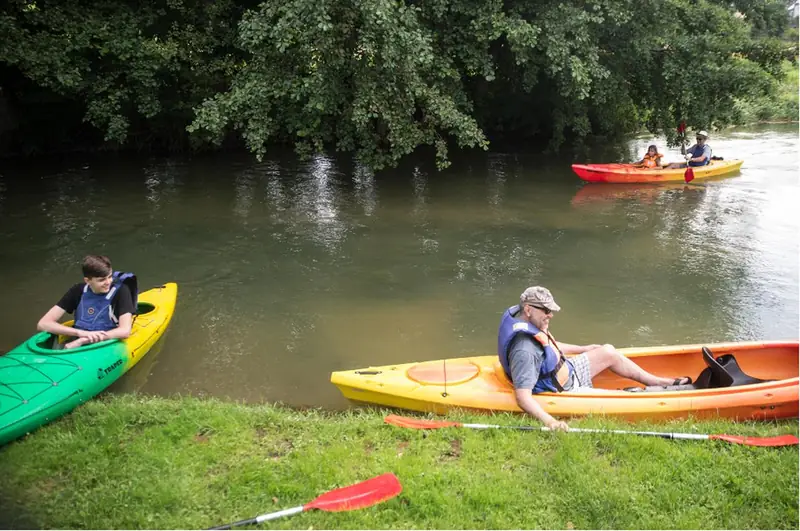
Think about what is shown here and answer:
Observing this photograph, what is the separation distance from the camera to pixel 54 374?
15.6 feet

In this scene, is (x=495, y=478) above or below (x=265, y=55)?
below

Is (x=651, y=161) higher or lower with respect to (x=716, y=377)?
higher

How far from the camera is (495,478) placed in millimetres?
3557

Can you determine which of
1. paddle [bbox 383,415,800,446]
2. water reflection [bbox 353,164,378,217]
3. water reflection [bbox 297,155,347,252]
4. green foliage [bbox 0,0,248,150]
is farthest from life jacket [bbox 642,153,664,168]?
paddle [bbox 383,415,800,446]

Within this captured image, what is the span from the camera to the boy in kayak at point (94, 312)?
523 cm

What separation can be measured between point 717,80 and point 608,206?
3.22 metres

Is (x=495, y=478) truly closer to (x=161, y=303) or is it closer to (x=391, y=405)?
(x=391, y=405)

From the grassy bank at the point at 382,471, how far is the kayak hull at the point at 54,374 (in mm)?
171

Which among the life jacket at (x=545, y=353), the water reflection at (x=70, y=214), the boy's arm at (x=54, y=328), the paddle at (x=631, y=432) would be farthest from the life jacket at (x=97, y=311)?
the water reflection at (x=70, y=214)

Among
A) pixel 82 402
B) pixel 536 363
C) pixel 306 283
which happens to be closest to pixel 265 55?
pixel 306 283

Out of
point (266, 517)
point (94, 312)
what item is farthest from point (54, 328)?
point (266, 517)

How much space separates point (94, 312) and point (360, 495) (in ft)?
10.6

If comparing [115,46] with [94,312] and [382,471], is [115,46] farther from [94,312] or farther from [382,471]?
[382,471]

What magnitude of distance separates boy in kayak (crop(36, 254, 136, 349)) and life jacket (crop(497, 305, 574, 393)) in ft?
10.3
